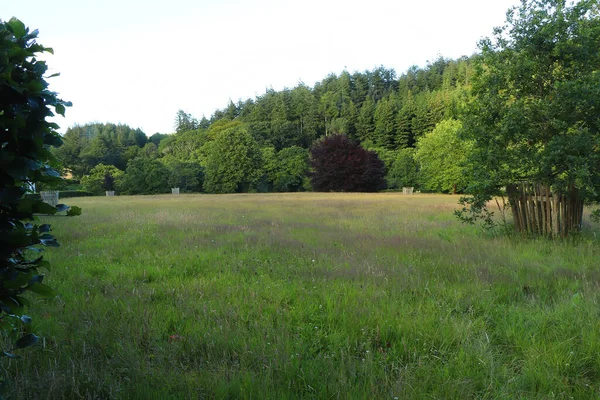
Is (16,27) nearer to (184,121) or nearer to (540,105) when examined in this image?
(540,105)

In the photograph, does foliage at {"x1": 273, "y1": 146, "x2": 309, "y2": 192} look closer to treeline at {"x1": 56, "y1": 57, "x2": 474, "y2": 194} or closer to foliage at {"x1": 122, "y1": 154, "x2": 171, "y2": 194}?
treeline at {"x1": 56, "y1": 57, "x2": 474, "y2": 194}

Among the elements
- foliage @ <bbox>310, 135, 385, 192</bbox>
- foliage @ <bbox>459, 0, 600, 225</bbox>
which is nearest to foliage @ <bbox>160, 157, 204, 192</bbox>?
foliage @ <bbox>310, 135, 385, 192</bbox>

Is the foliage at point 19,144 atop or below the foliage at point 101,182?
below

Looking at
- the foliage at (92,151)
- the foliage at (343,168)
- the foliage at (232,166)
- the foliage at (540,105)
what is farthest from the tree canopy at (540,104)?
the foliage at (92,151)

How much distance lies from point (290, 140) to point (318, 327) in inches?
3765

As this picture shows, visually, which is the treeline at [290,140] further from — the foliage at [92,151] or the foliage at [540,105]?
the foliage at [540,105]

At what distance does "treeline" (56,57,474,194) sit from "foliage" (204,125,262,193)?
0.57 feet

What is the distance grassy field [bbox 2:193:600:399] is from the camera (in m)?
2.68

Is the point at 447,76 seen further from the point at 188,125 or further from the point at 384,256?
the point at 384,256

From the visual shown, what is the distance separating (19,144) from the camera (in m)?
1.70

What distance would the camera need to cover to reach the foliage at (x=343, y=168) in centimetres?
5538

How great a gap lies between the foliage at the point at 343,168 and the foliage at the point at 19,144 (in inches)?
2120

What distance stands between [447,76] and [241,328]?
117353mm

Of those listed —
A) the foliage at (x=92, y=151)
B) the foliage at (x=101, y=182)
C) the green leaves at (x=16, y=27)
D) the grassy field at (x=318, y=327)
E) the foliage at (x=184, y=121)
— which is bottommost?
the grassy field at (x=318, y=327)
